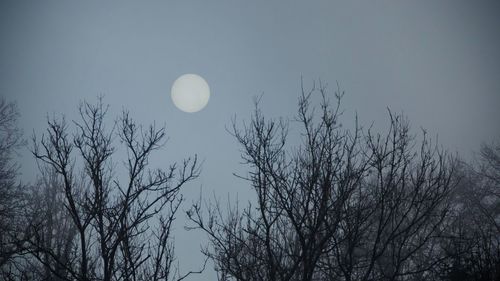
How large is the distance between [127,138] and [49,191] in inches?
533

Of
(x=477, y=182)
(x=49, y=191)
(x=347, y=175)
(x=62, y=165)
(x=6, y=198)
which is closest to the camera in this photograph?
(x=62, y=165)

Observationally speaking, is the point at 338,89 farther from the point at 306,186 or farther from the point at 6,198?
the point at 6,198

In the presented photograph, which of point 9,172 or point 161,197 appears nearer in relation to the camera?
point 161,197

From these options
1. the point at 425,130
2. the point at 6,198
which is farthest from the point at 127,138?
the point at 6,198

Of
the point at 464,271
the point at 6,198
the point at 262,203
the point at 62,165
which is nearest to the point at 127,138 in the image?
the point at 62,165

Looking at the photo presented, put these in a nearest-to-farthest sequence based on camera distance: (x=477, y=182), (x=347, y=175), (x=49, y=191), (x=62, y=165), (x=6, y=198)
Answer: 1. (x=62, y=165)
2. (x=347, y=175)
3. (x=6, y=198)
4. (x=49, y=191)
5. (x=477, y=182)

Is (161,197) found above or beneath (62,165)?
beneath

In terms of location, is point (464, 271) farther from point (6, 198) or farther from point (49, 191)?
point (49, 191)

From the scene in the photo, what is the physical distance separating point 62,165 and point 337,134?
14.8 feet

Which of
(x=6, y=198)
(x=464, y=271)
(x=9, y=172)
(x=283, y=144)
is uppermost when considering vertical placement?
(x=9, y=172)

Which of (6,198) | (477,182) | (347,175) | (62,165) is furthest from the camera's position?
(477,182)

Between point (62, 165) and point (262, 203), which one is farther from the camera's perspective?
point (262, 203)

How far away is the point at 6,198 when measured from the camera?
11031mm

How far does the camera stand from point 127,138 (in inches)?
221
